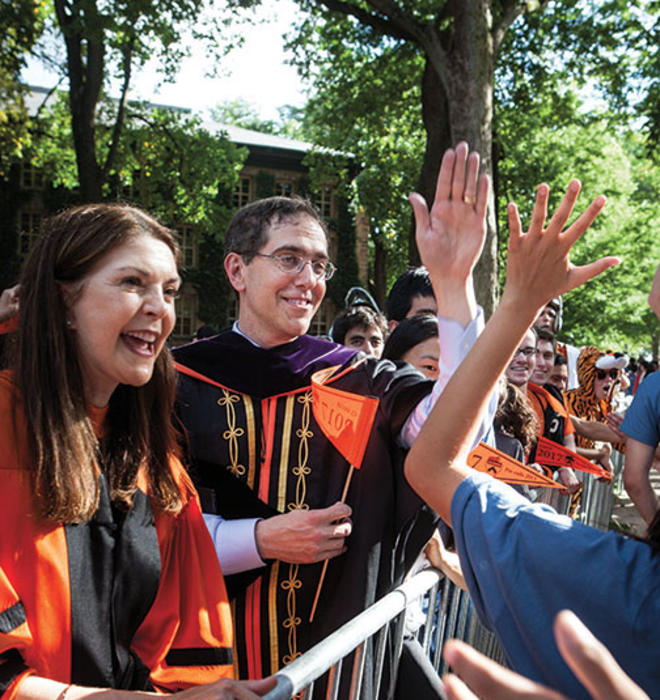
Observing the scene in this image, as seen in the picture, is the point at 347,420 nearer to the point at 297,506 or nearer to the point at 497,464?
the point at 297,506

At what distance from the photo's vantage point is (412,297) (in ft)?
14.1

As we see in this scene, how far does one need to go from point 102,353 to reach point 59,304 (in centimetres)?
17

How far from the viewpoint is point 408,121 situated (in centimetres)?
2005

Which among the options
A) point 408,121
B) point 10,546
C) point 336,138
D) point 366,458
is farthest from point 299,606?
point 408,121

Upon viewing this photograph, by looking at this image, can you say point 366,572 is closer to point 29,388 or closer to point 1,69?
point 29,388

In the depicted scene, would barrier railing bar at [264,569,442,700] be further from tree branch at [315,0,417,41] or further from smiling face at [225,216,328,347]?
tree branch at [315,0,417,41]

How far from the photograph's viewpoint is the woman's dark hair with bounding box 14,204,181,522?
1688 millimetres

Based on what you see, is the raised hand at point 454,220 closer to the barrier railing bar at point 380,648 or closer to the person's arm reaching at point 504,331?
the person's arm reaching at point 504,331

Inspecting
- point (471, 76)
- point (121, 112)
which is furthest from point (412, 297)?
point (121, 112)

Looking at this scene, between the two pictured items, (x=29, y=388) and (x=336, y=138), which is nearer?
(x=29, y=388)

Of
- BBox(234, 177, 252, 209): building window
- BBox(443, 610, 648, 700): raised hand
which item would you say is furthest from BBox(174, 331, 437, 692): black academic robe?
BBox(234, 177, 252, 209): building window

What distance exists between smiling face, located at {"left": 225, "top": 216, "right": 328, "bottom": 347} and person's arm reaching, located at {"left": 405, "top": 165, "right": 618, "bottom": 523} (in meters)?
1.29

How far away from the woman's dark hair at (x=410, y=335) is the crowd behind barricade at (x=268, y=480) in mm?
12

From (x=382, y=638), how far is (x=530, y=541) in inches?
43.9
